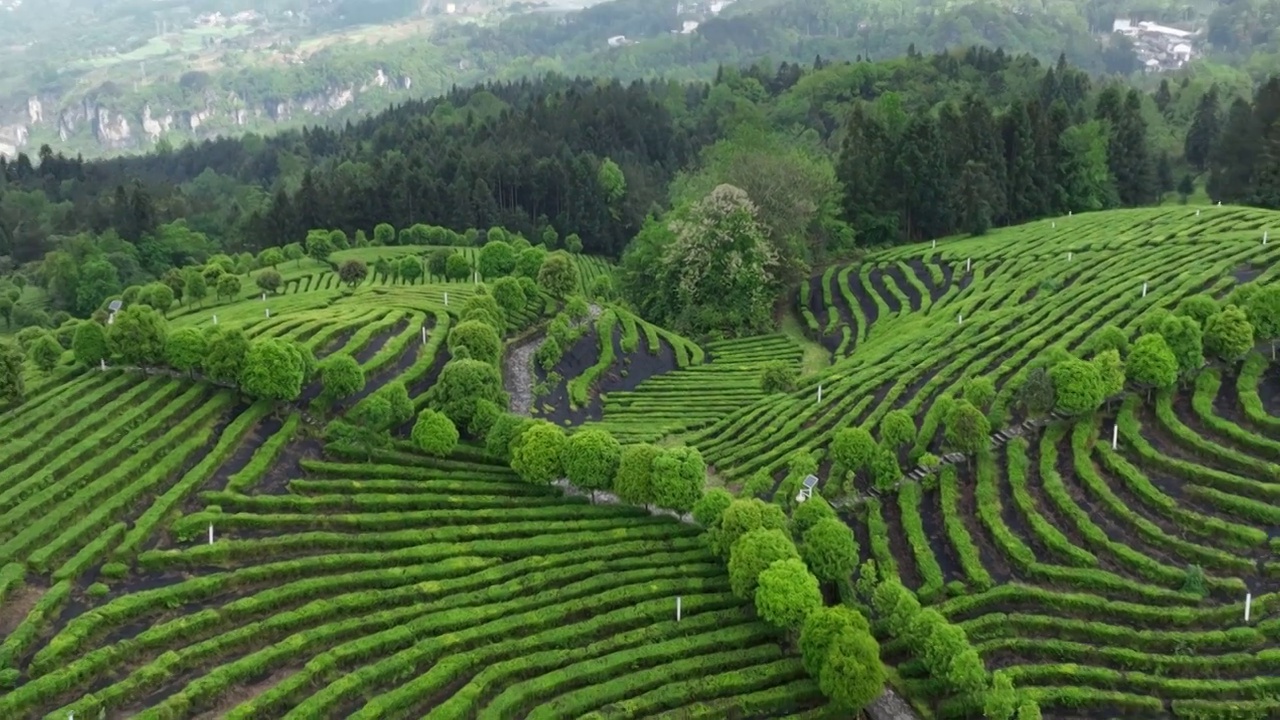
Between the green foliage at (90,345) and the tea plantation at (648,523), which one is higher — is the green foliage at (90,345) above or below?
above

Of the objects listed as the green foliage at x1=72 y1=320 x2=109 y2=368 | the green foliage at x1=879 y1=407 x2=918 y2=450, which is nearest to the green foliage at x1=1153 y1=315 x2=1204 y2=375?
the green foliage at x1=879 y1=407 x2=918 y2=450

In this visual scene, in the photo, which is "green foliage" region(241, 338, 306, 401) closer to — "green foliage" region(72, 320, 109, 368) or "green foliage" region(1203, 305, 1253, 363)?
"green foliage" region(72, 320, 109, 368)

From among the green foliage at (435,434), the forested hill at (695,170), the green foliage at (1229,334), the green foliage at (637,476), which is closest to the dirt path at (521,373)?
the green foliage at (435,434)

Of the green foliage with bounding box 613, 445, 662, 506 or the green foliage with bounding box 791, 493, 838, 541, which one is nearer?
the green foliage with bounding box 791, 493, 838, 541

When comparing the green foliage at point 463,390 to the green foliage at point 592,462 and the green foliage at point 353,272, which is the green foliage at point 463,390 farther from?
the green foliage at point 353,272

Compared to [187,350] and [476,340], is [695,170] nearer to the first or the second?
[476,340]

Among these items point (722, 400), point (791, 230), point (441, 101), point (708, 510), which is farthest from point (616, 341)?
point (441, 101)
